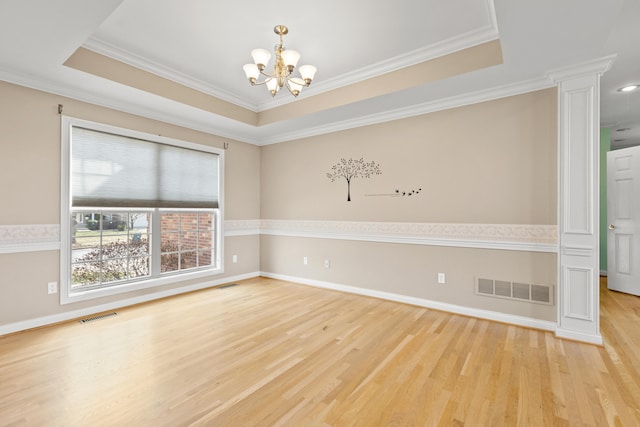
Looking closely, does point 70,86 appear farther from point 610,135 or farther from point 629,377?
point 610,135

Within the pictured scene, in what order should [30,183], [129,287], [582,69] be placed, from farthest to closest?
[129,287] < [30,183] < [582,69]

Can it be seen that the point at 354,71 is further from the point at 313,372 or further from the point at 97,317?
the point at 97,317

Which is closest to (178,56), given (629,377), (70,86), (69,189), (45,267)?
(70,86)

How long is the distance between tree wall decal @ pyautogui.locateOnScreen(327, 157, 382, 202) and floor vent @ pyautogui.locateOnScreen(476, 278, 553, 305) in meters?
1.98

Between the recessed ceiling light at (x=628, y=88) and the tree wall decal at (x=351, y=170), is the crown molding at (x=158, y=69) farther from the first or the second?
the recessed ceiling light at (x=628, y=88)

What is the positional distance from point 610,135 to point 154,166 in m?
7.86

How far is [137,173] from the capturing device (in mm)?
4070

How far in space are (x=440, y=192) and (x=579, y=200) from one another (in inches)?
53.4

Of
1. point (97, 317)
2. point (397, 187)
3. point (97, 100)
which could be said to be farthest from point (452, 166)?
point (97, 317)

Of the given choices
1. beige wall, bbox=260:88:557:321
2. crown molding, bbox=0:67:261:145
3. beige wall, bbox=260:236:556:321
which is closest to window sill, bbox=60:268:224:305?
beige wall, bbox=260:236:556:321

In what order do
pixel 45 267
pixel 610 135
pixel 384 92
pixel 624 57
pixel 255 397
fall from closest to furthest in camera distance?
pixel 255 397 → pixel 624 57 → pixel 45 267 → pixel 384 92 → pixel 610 135

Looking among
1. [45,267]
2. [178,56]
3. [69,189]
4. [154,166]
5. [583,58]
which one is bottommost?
[45,267]

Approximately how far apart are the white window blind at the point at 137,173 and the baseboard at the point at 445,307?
229 cm

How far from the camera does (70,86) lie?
3.36 meters
